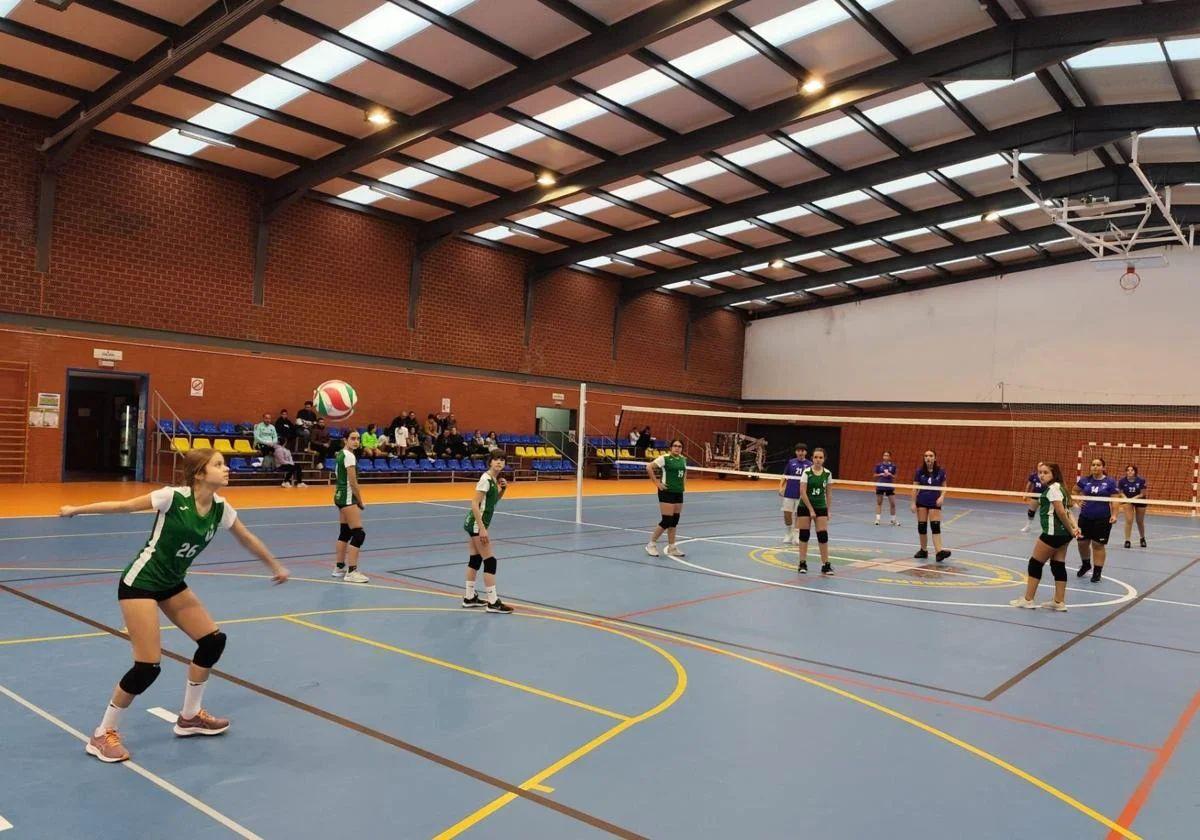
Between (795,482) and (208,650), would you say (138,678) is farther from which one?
(795,482)

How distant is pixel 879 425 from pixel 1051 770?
105 feet

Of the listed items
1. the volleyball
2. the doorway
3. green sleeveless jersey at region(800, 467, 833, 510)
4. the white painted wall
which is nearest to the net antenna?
the white painted wall

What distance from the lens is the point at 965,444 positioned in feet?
106

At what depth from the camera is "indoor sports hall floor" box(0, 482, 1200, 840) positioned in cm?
395

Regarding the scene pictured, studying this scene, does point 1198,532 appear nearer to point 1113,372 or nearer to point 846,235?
point 1113,372

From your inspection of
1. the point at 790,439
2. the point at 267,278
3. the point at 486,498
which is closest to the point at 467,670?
the point at 486,498

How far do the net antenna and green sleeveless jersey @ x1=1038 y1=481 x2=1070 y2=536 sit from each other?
35.5 feet

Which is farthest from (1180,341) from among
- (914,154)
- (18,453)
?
(18,453)

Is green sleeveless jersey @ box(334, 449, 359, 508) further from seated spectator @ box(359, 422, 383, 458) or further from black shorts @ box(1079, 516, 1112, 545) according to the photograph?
seated spectator @ box(359, 422, 383, 458)

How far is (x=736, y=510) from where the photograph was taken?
2102 cm

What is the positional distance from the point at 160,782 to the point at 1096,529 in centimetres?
1180

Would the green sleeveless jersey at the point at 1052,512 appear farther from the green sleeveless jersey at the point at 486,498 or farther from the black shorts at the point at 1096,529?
the green sleeveless jersey at the point at 486,498

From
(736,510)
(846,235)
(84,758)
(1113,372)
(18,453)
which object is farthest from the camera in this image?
(1113,372)

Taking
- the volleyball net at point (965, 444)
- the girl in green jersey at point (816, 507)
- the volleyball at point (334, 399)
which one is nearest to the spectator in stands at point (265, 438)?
the volleyball at point (334, 399)
